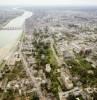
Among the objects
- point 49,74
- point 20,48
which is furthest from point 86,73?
point 20,48

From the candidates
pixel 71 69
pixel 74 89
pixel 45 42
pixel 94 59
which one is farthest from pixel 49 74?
pixel 45 42

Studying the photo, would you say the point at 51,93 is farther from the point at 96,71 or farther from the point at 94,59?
the point at 94,59

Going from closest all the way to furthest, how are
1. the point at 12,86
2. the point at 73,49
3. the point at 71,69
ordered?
the point at 12,86 < the point at 71,69 < the point at 73,49

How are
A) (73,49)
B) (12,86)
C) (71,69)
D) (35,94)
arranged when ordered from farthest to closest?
(73,49) → (71,69) → (12,86) → (35,94)

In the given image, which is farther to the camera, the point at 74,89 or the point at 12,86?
the point at 12,86

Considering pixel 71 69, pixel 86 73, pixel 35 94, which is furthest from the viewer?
pixel 71 69

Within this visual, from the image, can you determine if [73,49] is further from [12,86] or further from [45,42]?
[12,86]

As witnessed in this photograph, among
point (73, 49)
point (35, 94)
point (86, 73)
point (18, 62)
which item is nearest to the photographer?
point (35, 94)

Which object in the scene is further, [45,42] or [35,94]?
[45,42]
